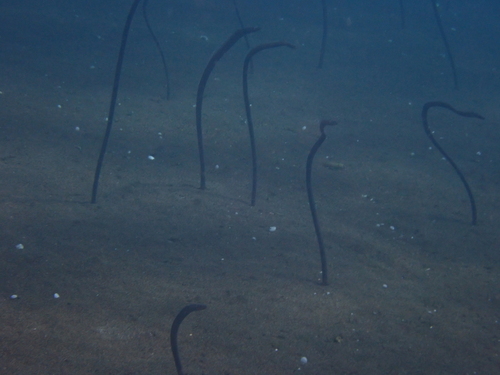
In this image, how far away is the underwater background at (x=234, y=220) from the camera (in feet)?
10.2

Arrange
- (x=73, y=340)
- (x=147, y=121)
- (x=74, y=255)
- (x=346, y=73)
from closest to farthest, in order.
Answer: (x=73, y=340), (x=74, y=255), (x=147, y=121), (x=346, y=73)

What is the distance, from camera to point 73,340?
2.85 meters

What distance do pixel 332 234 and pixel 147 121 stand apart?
504cm

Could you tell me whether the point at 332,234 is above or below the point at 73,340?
below

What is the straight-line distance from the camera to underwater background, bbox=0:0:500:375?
10.2 ft

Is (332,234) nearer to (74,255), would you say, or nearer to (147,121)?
(74,255)

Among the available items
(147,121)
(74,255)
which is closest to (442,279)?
(74,255)

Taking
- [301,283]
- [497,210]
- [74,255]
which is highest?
[74,255]

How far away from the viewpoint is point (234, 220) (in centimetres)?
513

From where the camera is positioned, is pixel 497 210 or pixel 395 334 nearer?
pixel 395 334

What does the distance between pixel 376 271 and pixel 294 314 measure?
155cm

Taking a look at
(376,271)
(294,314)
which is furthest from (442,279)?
(294,314)

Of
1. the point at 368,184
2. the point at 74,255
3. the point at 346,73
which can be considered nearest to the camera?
the point at 74,255

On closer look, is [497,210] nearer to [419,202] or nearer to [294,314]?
[419,202]
